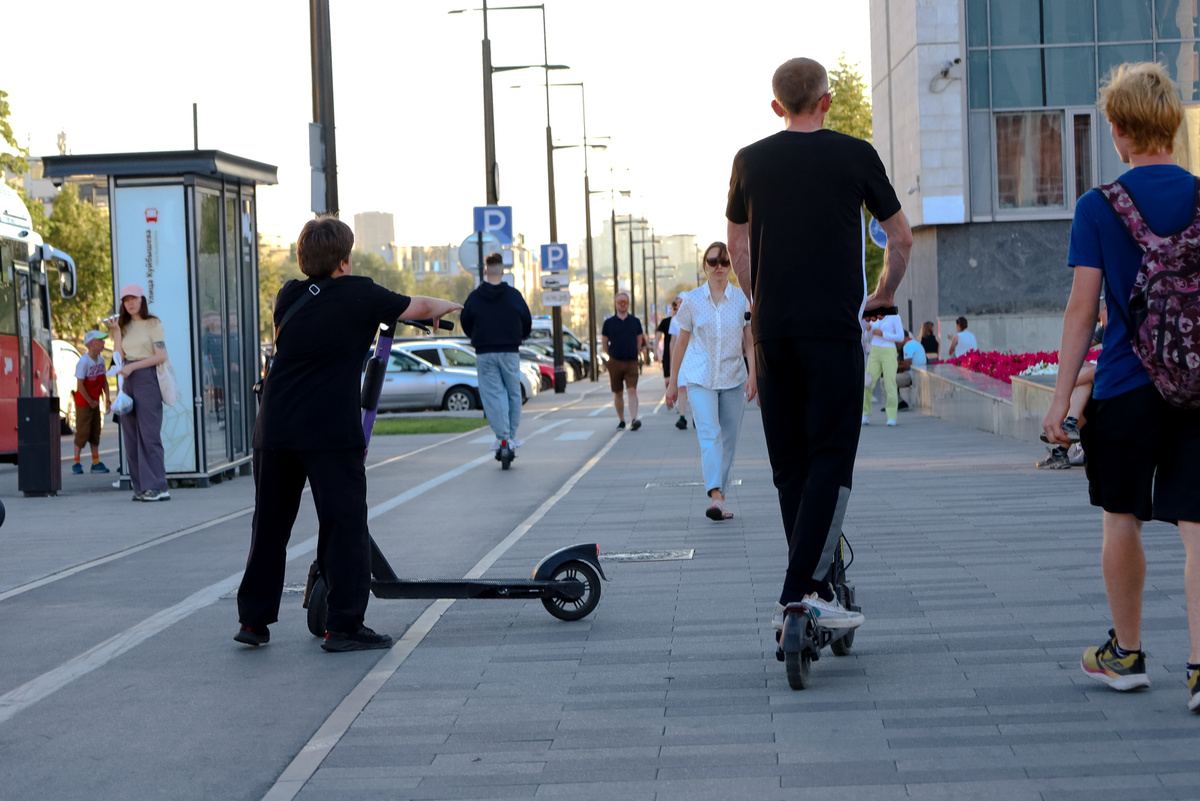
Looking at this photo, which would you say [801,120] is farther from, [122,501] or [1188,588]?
[122,501]

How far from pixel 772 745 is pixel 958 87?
30.3 m

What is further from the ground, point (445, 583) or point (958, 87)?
point (958, 87)

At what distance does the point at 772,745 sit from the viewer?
14.2 ft

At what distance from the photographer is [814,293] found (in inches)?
199

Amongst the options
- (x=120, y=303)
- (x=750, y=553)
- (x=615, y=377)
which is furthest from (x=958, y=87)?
(x=750, y=553)

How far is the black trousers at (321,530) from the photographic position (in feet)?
19.7

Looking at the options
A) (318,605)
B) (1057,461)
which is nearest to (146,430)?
(318,605)

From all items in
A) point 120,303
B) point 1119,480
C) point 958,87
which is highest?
point 958,87

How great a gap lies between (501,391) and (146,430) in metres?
4.02

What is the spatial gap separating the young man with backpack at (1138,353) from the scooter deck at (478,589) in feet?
7.60

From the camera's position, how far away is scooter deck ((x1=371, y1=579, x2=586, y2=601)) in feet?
20.9

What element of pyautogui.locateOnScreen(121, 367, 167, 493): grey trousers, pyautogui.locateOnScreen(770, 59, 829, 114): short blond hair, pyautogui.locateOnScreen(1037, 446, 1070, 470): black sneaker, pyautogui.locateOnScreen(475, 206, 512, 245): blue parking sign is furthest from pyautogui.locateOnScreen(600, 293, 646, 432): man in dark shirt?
pyautogui.locateOnScreen(770, 59, 829, 114): short blond hair

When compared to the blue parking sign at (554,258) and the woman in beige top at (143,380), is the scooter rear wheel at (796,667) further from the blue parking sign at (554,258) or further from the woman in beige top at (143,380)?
the blue parking sign at (554,258)

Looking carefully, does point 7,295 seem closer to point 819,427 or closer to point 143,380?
point 143,380
